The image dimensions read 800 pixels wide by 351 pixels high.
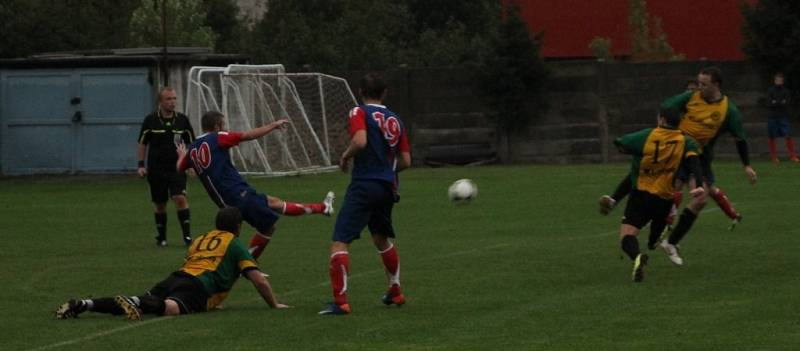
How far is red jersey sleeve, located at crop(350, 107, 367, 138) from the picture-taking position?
1162 cm

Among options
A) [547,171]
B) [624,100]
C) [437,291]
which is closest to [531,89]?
[624,100]

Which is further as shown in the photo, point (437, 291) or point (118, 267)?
point (118, 267)

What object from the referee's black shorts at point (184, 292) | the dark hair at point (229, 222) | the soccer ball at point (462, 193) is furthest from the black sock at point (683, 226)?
the referee's black shorts at point (184, 292)

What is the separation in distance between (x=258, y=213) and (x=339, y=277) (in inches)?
122

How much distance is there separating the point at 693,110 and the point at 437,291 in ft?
15.2

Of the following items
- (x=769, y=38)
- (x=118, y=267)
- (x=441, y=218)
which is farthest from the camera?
(x=769, y=38)

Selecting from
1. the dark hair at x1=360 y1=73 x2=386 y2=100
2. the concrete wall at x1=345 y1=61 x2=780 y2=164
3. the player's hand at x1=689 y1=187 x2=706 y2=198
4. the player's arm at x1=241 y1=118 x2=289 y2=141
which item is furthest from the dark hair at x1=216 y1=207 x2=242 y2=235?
the concrete wall at x1=345 y1=61 x2=780 y2=164

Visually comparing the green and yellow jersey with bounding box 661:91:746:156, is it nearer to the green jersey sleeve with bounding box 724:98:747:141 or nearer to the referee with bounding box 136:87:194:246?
the green jersey sleeve with bounding box 724:98:747:141

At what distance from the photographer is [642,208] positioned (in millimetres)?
14055

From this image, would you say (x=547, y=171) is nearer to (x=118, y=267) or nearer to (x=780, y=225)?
(x=780, y=225)

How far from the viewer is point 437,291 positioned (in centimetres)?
1324

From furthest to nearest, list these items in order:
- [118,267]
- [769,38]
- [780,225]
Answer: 1. [769,38]
2. [780,225]
3. [118,267]

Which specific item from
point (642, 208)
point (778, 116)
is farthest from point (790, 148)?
point (642, 208)

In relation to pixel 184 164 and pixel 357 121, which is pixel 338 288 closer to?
pixel 357 121
